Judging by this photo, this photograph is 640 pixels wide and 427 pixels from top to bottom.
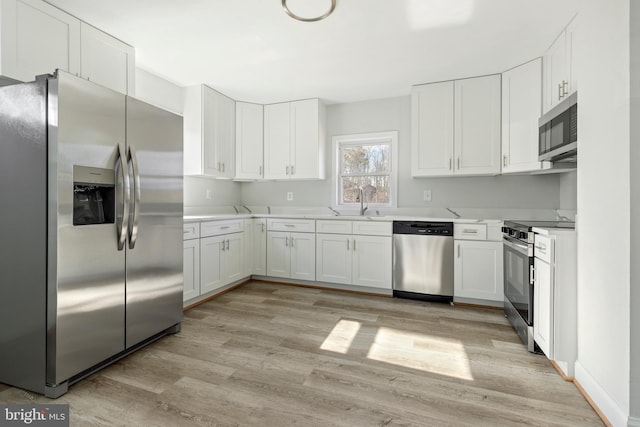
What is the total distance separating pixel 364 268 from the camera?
12.0 ft

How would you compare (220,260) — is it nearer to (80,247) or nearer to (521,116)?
(80,247)

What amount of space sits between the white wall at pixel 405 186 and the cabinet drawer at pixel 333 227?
61cm

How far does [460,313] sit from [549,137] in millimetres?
1738

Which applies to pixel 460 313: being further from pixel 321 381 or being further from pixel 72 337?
pixel 72 337

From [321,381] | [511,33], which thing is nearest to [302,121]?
[511,33]

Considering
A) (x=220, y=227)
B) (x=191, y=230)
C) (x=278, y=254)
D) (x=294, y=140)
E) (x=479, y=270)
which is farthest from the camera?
(x=294, y=140)

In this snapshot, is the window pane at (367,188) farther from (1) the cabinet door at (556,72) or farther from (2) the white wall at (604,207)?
(2) the white wall at (604,207)

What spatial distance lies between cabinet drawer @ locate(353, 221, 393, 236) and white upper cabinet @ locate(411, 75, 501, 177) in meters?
0.71

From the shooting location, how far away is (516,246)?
8.28 ft

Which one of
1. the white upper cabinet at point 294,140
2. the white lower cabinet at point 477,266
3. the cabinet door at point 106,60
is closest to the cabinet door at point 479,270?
the white lower cabinet at point 477,266

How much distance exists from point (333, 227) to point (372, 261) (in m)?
0.61

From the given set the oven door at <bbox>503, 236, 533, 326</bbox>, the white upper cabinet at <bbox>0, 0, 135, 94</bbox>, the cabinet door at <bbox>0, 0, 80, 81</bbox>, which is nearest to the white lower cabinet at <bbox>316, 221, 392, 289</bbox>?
the oven door at <bbox>503, 236, 533, 326</bbox>

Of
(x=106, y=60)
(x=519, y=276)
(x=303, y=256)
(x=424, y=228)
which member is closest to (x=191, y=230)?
(x=303, y=256)

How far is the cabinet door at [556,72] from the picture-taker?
2.51m
